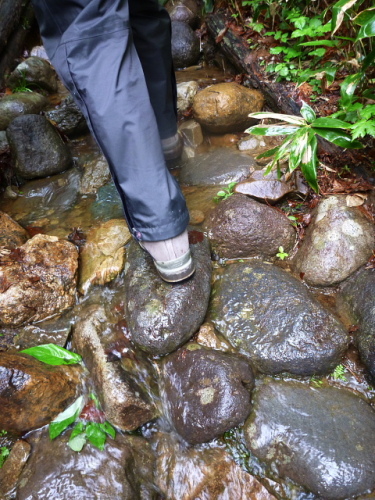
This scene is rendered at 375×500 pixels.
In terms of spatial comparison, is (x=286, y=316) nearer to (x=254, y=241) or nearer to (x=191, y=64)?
(x=254, y=241)

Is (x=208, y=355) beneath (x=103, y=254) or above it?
beneath

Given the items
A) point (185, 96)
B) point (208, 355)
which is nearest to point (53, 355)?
point (208, 355)

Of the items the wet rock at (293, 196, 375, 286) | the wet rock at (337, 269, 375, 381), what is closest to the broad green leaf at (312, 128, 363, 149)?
the wet rock at (293, 196, 375, 286)

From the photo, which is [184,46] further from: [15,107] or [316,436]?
[316,436]

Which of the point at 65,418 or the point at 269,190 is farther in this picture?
the point at 269,190

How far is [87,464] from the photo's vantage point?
7.11ft

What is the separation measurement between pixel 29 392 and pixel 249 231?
1.96m

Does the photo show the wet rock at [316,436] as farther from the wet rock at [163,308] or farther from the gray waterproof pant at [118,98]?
the gray waterproof pant at [118,98]

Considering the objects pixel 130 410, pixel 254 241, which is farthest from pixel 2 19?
pixel 130 410

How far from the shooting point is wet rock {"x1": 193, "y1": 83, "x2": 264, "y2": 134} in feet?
13.2

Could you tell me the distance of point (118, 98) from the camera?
5.35ft

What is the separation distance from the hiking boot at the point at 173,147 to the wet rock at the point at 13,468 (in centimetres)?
277

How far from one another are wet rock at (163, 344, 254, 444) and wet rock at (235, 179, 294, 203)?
55.5 inches

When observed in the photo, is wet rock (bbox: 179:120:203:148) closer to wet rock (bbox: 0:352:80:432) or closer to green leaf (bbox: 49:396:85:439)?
wet rock (bbox: 0:352:80:432)
